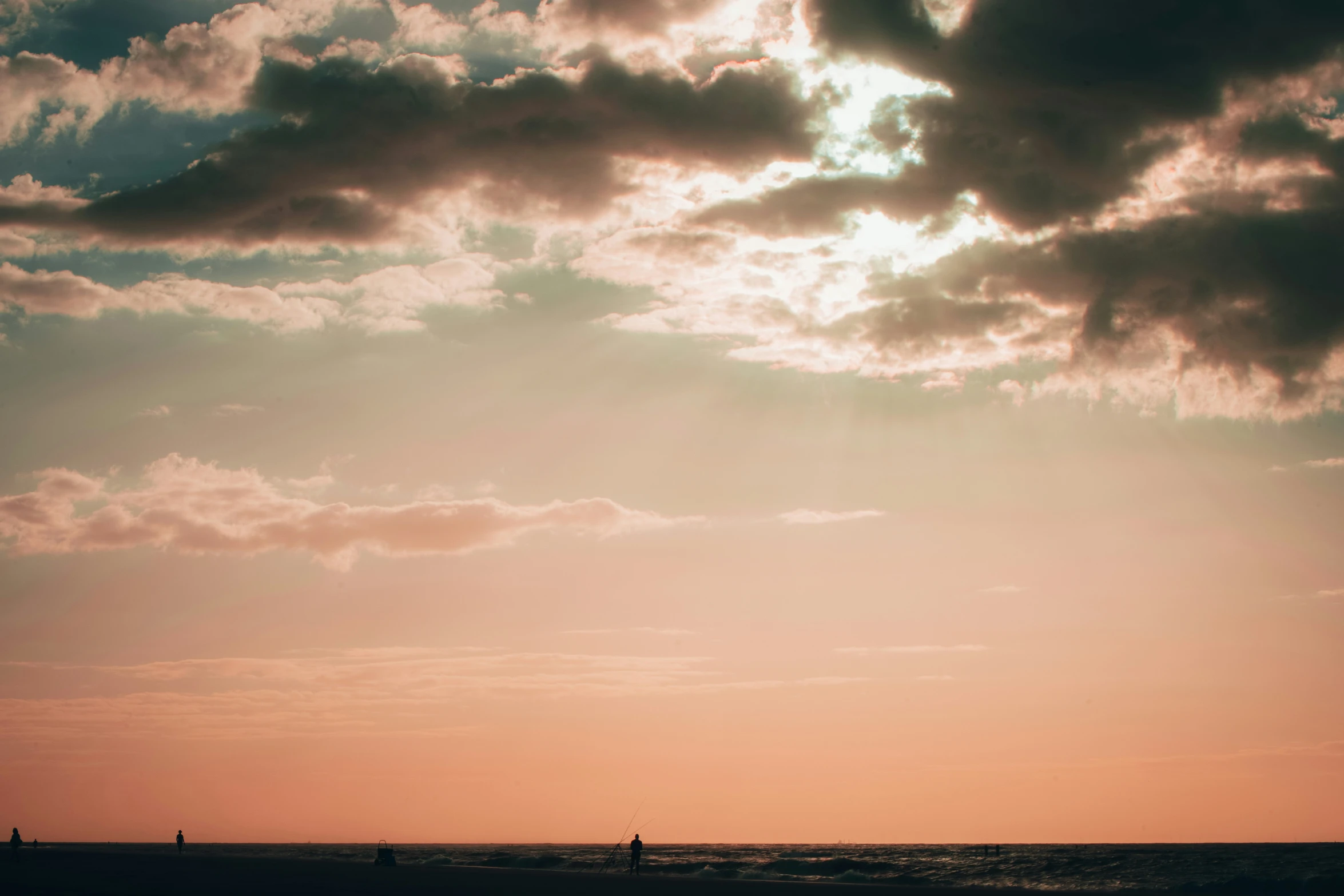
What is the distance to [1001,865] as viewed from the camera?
247ft

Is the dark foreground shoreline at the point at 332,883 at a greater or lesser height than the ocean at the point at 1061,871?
greater

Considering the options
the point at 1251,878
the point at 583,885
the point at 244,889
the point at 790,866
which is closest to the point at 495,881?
the point at 583,885

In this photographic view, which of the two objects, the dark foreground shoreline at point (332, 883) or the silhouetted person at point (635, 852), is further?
the silhouetted person at point (635, 852)

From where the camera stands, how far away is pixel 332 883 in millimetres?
30531

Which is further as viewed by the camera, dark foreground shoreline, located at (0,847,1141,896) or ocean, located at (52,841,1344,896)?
ocean, located at (52,841,1344,896)

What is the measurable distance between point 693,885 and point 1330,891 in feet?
87.1

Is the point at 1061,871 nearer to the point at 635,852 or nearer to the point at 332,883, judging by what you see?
the point at 635,852

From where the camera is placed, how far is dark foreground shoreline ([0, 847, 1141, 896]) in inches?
998

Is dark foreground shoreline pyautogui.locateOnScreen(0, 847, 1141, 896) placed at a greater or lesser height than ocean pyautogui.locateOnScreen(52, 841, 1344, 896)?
greater

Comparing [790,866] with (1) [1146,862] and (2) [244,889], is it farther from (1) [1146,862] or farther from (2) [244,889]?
(2) [244,889]

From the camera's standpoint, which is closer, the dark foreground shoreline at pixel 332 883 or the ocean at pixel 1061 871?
the dark foreground shoreline at pixel 332 883

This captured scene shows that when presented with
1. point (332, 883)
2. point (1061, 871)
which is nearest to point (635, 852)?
point (332, 883)

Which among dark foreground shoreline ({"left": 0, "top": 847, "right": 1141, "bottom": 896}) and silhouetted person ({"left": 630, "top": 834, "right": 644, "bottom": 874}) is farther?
silhouetted person ({"left": 630, "top": 834, "right": 644, "bottom": 874})

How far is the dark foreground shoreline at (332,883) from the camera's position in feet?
83.2
